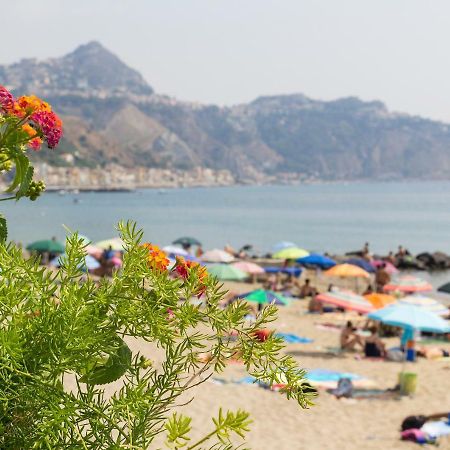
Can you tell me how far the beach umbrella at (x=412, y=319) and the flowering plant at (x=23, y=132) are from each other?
38.6 feet

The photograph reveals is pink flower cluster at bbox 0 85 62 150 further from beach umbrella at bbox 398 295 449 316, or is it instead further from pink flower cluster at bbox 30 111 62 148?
beach umbrella at bbox 398 295 449 316

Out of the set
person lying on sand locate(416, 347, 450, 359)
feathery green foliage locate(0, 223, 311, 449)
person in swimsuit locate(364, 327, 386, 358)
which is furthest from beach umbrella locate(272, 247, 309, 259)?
feathery green foliage locate(0, 223, 311, 449)

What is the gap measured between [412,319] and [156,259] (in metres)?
12.0

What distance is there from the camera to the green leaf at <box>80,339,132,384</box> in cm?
198

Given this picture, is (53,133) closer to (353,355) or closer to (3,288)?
(3,288)

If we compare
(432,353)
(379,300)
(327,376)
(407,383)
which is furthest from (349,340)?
(407,383)

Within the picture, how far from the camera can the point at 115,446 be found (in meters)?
1.80

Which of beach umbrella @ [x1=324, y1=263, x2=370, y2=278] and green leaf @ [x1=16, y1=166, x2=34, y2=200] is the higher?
green leaf @ [x1=16, y1=166, x2=34, y2=200]

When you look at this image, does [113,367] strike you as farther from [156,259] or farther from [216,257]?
[216,257]

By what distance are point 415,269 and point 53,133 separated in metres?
43.0

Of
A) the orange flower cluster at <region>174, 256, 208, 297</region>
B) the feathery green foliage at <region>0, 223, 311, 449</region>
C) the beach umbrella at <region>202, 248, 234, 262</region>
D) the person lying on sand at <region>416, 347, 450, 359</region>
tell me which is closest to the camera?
the feathery green foliage at <region>0, 223, 311, 449</region>

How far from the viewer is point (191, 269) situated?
6.33ft

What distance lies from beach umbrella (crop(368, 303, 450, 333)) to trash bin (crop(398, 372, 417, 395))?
101cm

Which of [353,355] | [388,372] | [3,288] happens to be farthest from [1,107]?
[353,355]
